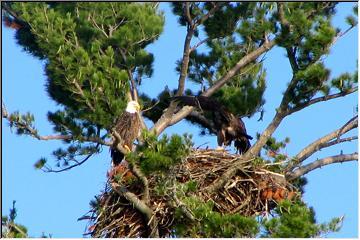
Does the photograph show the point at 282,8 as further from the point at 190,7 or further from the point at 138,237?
the point at 138,237

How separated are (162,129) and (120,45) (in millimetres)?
994

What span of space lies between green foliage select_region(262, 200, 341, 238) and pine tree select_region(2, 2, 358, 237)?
11 mm

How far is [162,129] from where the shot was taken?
1533cm

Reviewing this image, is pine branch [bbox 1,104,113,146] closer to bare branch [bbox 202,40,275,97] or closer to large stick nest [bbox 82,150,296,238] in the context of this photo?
large stick nest [bbox 82,150,296,238]

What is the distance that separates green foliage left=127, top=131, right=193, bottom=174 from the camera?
1275cm

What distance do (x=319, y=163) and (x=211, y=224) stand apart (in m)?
2.00

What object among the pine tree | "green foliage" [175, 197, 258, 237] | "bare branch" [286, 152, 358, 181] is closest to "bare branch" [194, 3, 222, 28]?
the pine tree

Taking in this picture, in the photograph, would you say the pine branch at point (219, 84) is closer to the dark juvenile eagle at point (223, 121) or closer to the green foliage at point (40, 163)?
the dark juvenile eagle at point (223, 121)

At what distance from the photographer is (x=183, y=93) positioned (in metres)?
15.7

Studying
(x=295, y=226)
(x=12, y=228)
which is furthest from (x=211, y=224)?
(x=12, y=228)

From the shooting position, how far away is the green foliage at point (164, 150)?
1275 cm

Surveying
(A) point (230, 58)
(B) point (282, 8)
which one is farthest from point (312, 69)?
(A) point (230, 58)

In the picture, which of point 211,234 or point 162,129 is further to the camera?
point 162,129

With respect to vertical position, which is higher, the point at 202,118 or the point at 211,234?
the point at 202,118
